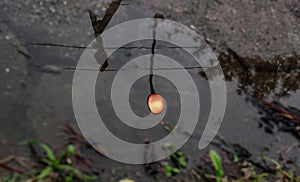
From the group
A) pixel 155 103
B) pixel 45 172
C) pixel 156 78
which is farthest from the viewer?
pixel 156 78

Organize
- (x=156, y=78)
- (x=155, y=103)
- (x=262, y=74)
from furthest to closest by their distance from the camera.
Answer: (x=262, y=74) → (x=156, y=78) → (x=155, y=103)

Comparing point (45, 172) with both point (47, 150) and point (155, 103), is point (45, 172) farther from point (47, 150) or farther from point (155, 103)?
point (155, 103)

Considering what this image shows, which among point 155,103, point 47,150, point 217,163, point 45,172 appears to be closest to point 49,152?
point 47,150

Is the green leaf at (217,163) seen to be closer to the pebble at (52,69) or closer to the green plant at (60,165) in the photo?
the green plant at (60,165)

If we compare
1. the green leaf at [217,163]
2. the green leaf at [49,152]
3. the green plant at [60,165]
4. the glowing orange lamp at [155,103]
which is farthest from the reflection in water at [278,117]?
the green leaf at [49,152]

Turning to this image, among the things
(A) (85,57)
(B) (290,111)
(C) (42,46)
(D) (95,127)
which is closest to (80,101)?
(D) (95,127)
